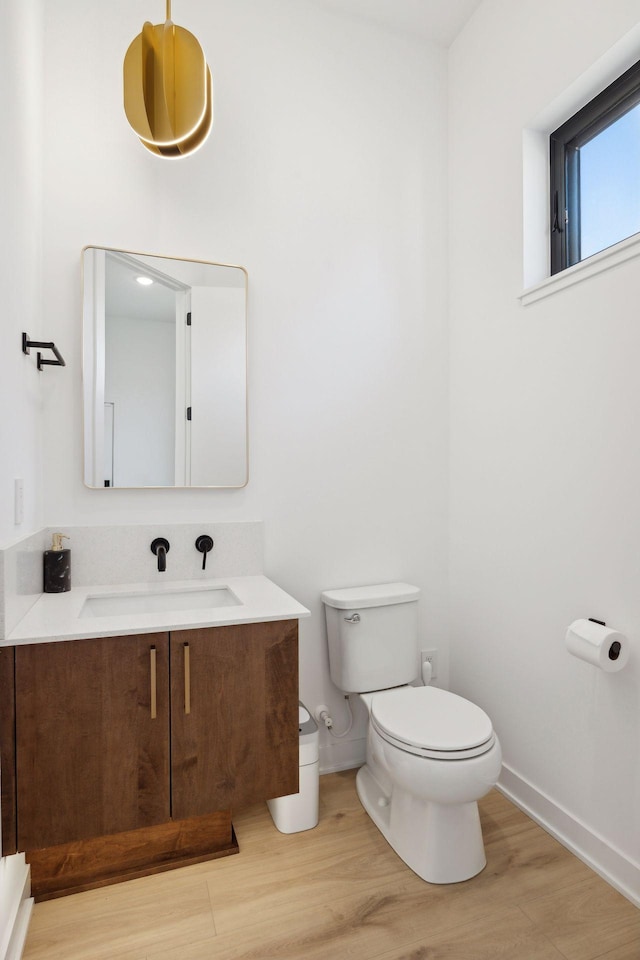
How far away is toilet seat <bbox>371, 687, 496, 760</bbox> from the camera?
1.57m

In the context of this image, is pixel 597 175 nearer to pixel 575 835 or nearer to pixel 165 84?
pixel 165 84

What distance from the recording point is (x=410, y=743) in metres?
1.60

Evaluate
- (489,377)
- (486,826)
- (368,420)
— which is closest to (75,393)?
(368,420)

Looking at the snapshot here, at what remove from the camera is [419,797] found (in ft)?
5.26

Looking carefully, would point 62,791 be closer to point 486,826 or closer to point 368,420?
point 486,826

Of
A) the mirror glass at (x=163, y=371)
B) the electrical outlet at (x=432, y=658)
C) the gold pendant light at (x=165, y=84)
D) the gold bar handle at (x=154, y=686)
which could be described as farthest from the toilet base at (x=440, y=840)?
the gold pendant light at (x=165, y=84)

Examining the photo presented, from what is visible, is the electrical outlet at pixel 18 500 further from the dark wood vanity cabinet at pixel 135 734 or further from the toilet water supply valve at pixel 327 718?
the toilet water supply valve at pixel 327 718

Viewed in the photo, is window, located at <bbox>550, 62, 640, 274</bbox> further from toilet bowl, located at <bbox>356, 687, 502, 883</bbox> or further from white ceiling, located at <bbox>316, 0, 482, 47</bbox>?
toilet bowl, located at <bbox>356, 687, 502, 883</bbox>

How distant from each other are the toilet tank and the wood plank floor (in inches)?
20.7

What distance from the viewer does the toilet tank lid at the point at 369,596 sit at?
6.79ft

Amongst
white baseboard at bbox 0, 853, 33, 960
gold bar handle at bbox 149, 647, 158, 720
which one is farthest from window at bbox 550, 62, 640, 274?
white baseboard at bbox 0, 853, 33, 960

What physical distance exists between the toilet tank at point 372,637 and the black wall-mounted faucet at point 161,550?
0.62 meters

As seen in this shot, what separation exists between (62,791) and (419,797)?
953 millimetres

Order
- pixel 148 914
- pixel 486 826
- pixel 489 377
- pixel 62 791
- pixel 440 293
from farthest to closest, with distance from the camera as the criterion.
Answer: pixel 440 293 < pixel 489 377 < pixel 486 826 < pixel 148 914 < pixel 62 791
